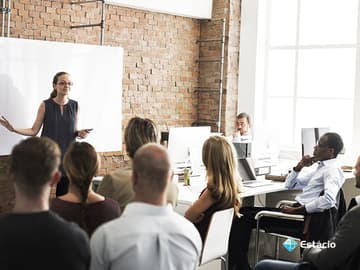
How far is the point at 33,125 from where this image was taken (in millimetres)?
5613

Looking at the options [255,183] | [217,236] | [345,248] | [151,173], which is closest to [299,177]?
[255,183]

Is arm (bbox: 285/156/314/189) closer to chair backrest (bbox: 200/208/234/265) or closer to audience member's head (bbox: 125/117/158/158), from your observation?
chair backrest (bbox: 200/208/234/265)

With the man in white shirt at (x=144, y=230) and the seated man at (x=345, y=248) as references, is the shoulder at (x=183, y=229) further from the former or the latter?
the seated man at (x=345, y=248)

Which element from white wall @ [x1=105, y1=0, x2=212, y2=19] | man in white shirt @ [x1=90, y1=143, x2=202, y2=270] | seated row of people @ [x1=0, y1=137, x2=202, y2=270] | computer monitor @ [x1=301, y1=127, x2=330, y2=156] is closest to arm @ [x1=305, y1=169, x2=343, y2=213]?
computer monitor @ [x1=301, y1=127, x2=330, y2=156]

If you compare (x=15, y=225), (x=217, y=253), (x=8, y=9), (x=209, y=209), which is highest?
(x=8, y=9)

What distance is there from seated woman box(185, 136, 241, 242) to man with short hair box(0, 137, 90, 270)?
5.79 feet

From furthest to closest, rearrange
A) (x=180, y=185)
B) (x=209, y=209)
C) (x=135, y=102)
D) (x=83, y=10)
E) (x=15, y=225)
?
1. (x=135, y=102)
2. (x=83, y=10)
3. (x=180, y=185)
4. (x=209, y=209)
5. (x=15, y=225)

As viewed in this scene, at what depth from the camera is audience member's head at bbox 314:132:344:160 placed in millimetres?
4613

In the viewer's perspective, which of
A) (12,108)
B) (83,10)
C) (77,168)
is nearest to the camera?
(77,168)

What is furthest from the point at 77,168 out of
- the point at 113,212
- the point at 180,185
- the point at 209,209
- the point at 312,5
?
the point at 312,5

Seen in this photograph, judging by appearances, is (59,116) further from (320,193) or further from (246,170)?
(320,193)

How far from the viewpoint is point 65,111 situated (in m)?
5.52

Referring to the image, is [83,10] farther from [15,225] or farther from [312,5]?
[15,225]

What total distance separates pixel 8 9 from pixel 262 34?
13.3 ft
